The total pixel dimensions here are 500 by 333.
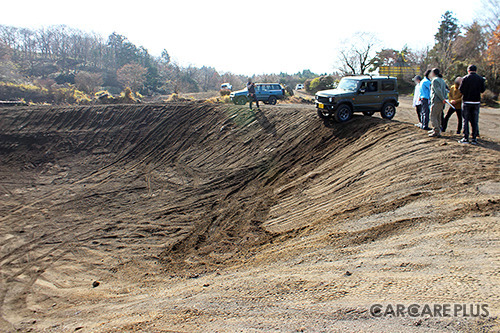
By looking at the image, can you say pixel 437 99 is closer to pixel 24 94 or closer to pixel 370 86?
pixel 370 86

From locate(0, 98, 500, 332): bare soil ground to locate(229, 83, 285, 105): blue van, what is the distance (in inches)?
254

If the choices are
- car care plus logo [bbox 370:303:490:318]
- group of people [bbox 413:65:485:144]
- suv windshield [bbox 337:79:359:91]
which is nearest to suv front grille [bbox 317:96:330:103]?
suv windshield [bbox 337:79:359:91]

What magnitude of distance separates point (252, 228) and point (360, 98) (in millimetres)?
7687

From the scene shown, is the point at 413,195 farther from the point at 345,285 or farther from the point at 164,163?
the point at 164,163

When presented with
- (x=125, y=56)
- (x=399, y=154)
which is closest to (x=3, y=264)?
→ (x=399, y=154)

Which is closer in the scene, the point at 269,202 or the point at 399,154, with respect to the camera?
the point at 399,154

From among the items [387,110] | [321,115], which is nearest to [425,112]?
[387,110]

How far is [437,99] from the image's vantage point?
364 inches

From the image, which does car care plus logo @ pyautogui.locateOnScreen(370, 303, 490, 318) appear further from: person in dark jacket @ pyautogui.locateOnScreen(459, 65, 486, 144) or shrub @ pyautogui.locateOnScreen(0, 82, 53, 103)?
shrub @ pyautogui.locateOnScreen(0, 82, 53, 103)

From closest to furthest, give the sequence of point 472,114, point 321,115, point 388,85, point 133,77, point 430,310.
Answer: point 430,310 < point 472,114 < point 388,85 < point 321,115 < point 133,77

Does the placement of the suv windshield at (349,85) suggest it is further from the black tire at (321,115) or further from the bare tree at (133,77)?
the bare tree at (133,77)

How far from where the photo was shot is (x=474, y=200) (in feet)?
18.8

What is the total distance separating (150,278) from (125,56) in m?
82.3

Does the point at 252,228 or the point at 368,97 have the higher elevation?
the point at 368,97
